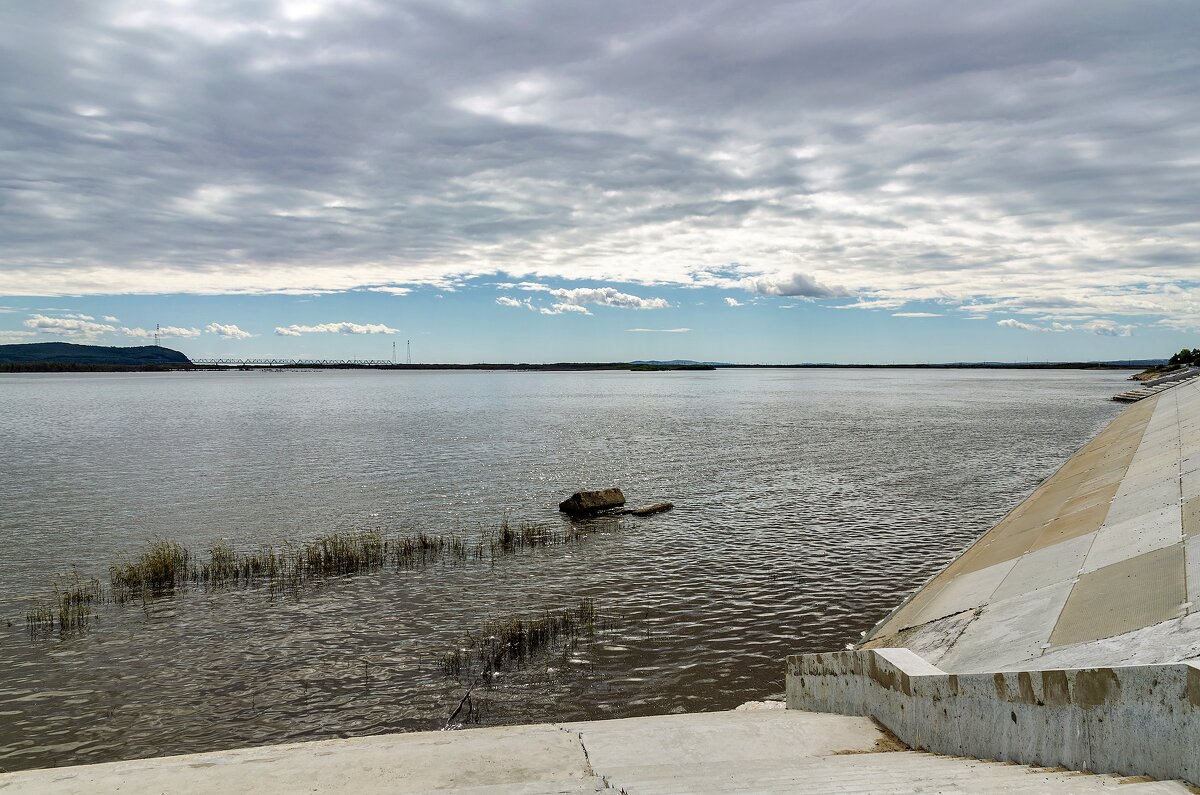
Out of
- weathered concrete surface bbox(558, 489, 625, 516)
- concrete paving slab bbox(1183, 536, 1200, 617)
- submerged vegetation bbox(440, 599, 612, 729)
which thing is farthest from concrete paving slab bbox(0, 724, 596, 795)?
weathered concrete surface bbox(558, 489, 625, 516)

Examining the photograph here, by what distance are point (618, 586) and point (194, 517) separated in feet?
63.6

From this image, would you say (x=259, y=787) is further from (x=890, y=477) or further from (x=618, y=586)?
(x=890, y=477)

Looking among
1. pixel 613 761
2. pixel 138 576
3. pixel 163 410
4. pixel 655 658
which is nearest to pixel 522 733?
pixel 613 761

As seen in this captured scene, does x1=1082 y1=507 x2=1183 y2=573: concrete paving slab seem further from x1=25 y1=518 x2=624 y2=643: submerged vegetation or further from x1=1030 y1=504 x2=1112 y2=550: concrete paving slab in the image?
x1=25 y1=518 x2=624 y2=643: submerged vegetation

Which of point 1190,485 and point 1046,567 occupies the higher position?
point 1190,485

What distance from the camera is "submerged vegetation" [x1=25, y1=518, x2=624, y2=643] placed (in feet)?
61.1

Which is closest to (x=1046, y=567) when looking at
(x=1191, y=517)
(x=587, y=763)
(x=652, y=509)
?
(x=1191, y=517)

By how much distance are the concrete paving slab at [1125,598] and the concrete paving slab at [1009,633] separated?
0.71 feet

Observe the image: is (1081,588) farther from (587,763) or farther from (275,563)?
(275,563)

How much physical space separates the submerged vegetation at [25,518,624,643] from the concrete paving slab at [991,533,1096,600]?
912 cm

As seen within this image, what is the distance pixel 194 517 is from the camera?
98.9 ft

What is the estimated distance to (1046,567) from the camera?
14.5m

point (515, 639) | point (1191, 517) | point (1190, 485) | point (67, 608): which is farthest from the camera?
point (67, 608)

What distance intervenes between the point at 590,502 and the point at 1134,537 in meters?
19.2
